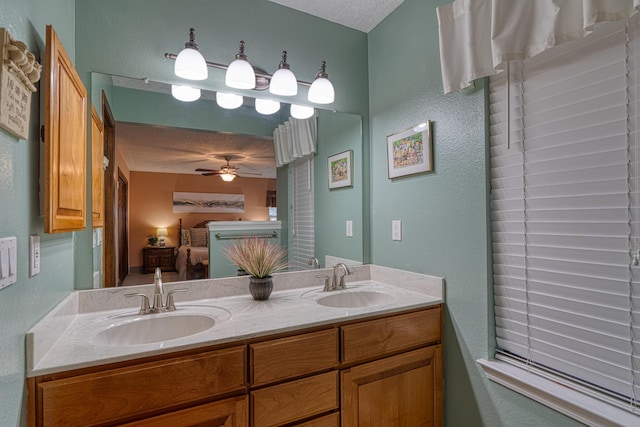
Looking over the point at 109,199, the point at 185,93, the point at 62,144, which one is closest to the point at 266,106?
the point at 185,93

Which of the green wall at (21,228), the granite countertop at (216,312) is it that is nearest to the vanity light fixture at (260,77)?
the green wall at (21,228)

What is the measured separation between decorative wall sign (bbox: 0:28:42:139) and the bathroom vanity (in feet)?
1.82

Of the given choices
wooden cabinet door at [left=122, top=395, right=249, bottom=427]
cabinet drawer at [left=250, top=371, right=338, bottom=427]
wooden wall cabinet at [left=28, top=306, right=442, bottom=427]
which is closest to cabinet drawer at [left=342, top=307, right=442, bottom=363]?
wooden wall cabinet at [left=28, top=306, right=442, bottom=427]

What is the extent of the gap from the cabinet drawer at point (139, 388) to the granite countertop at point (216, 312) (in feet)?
0.14

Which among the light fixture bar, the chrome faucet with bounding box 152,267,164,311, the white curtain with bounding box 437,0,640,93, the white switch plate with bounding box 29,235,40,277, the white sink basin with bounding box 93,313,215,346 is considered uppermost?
the light fixture bar

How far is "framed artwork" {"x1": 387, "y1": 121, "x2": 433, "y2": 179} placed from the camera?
1639 millimetres

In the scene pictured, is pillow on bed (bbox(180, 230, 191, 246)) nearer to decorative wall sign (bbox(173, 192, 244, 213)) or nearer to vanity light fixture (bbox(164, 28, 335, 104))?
decorative wall sign (bbox(173, 192, 244, 213))

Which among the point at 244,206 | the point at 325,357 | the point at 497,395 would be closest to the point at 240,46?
the point at 244,206

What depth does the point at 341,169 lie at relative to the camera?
82.8 inches

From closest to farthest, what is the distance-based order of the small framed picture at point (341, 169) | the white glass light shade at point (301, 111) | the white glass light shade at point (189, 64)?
the white glass light shade at point (189, 64) < the white glass light shade at point (301, 111) < the small framed picture at point (341, 169)

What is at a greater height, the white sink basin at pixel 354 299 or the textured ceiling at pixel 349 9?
the textured ceiling at pixel 349 9

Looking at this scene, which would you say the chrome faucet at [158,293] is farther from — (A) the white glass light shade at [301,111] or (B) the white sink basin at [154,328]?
(A) the white glass light shade at [301,111]

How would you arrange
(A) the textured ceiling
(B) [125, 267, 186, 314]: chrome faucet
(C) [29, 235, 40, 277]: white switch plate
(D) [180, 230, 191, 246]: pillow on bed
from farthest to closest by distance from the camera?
(A) the textured ceiling → (D) [180, 230, 191, 246]: pillow on bed → (B) [125, 267, 186, 314]: chrome faucet → (C) [29, 235, 40, 277]: white switch plate

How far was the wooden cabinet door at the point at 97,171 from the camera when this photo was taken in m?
1.42
